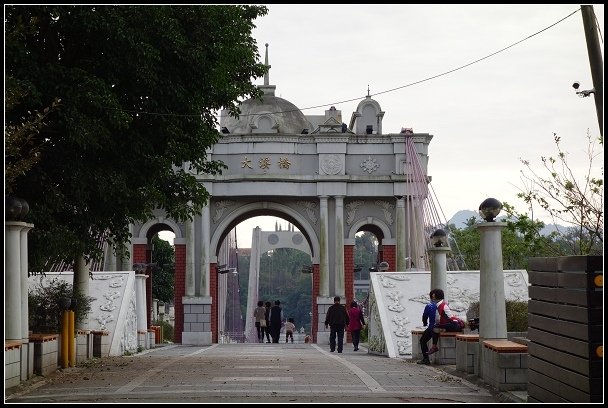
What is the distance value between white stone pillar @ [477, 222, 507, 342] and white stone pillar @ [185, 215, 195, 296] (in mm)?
30097

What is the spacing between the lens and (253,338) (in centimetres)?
8906

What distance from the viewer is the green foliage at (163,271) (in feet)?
210

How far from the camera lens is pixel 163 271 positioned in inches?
2544

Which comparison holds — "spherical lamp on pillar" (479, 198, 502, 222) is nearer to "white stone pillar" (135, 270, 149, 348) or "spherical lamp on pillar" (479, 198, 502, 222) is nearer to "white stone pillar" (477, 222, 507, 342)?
"white stone pillar" (477, 222, 507, 342)

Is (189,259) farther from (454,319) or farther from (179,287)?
(454,319)

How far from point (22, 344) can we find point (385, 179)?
31726 millimetres

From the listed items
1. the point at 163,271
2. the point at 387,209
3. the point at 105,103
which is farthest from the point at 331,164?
the point at 105,103

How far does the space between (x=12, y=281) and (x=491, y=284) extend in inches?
255

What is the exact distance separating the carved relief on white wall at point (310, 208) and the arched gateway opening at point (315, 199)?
0.04 metres

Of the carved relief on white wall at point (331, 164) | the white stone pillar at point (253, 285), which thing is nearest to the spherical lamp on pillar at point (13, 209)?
the carved relief on white wall at point (331, 164)

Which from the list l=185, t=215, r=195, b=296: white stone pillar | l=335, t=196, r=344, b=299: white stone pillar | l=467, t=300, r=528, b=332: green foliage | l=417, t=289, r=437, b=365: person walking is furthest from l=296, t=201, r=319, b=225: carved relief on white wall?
l=417, t=289, r=437, b=365: person walking

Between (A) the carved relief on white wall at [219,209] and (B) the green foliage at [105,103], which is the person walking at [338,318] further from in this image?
→ (A) the carved relief on white wall at [219,209]

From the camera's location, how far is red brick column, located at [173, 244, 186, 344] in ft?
147

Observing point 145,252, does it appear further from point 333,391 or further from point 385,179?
point 333,391
